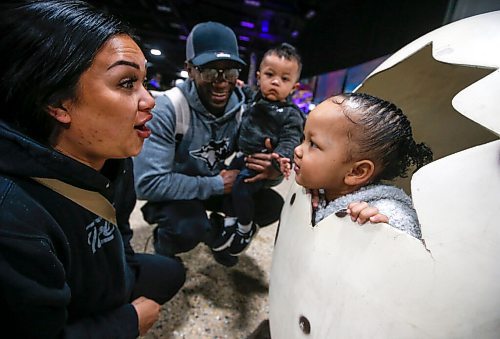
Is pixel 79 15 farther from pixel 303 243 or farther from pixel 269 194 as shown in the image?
pixel 269 194

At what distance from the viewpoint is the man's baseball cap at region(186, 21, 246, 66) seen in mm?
914

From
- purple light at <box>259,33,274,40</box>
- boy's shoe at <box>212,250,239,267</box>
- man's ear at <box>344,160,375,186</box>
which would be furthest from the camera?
purple light at <box>259,33,274,40</box>

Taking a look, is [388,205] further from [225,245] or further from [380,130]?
[225,245]

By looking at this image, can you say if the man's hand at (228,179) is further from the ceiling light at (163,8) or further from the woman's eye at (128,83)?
the ceiling light at (163,8)

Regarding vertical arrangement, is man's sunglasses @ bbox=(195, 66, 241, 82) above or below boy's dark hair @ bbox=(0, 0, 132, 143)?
below

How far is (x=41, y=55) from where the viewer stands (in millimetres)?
416

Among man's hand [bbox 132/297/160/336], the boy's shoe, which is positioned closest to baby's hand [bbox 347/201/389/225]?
man's hand [bbox 132/297/160/336]

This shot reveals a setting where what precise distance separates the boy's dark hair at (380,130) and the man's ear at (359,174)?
0.02 meters

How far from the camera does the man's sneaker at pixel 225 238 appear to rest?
3.67ft

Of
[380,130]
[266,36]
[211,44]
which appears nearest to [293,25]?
[266,36]

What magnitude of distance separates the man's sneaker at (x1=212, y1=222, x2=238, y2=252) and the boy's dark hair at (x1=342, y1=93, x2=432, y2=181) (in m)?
0.68

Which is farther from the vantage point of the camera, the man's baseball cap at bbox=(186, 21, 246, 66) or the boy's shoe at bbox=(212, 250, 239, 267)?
the boy's shoe at bbox=(212, 250, 239, 267)

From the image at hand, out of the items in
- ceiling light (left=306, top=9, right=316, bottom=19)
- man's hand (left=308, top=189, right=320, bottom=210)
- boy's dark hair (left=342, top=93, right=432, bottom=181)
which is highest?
boy's dark hair (left=342, top=93, right=432, bottom=181)

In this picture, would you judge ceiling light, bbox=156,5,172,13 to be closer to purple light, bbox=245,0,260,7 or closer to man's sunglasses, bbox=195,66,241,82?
purple light, bbox=245,0,260,7
